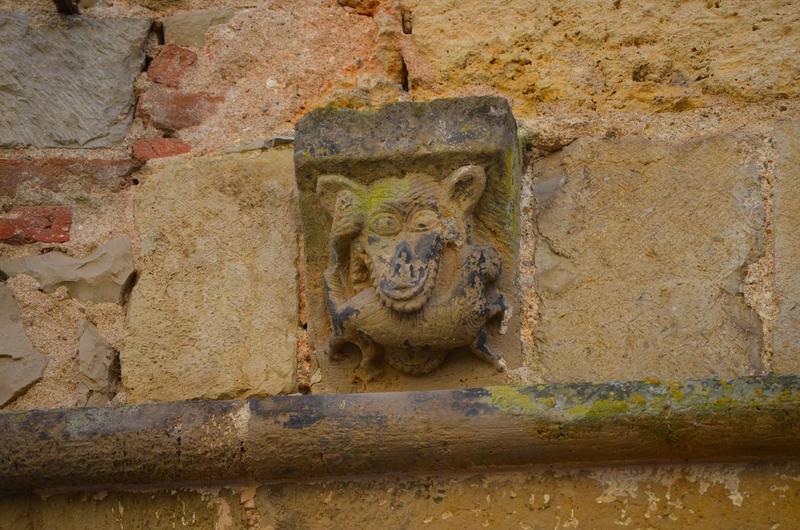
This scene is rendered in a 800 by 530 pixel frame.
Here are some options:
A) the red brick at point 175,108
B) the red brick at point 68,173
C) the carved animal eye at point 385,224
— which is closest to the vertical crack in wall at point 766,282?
the carved animal eye at point 385,224

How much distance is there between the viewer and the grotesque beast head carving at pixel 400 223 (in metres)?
2.39

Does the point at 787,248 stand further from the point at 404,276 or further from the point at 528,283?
the point at 404,276

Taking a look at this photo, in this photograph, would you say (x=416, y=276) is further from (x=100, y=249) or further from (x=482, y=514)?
(x=100, y=249)

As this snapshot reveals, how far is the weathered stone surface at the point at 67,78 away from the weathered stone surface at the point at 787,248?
1.36 metres

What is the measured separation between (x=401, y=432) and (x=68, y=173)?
1.00m

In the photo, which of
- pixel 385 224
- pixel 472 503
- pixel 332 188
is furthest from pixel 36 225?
pixel 472 503

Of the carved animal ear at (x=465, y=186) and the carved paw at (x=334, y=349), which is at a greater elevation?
the carved animal ear at (x=465, y=186)

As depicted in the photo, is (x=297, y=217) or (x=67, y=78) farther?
(x=67, y=78)

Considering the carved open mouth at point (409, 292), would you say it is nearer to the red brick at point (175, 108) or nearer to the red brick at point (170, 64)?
the red brick at point (175, 108)

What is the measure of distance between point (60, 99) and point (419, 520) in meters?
1.26

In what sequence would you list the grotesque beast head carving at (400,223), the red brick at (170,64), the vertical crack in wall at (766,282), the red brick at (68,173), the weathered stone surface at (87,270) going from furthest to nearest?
the red brick at (170,64), the red brick at (68,173), the weathered stone surface at (87,270), the vertical crack in wall at (766,282), the grotesque beast head carving at (400,223)

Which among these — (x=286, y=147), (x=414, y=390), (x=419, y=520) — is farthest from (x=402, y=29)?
(x=419, y=520)

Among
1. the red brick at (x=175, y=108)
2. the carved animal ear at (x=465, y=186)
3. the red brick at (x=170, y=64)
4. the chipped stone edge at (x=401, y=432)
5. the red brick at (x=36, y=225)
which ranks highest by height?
the red brick at (x=170, y=64)

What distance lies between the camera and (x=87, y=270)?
2742 mm
